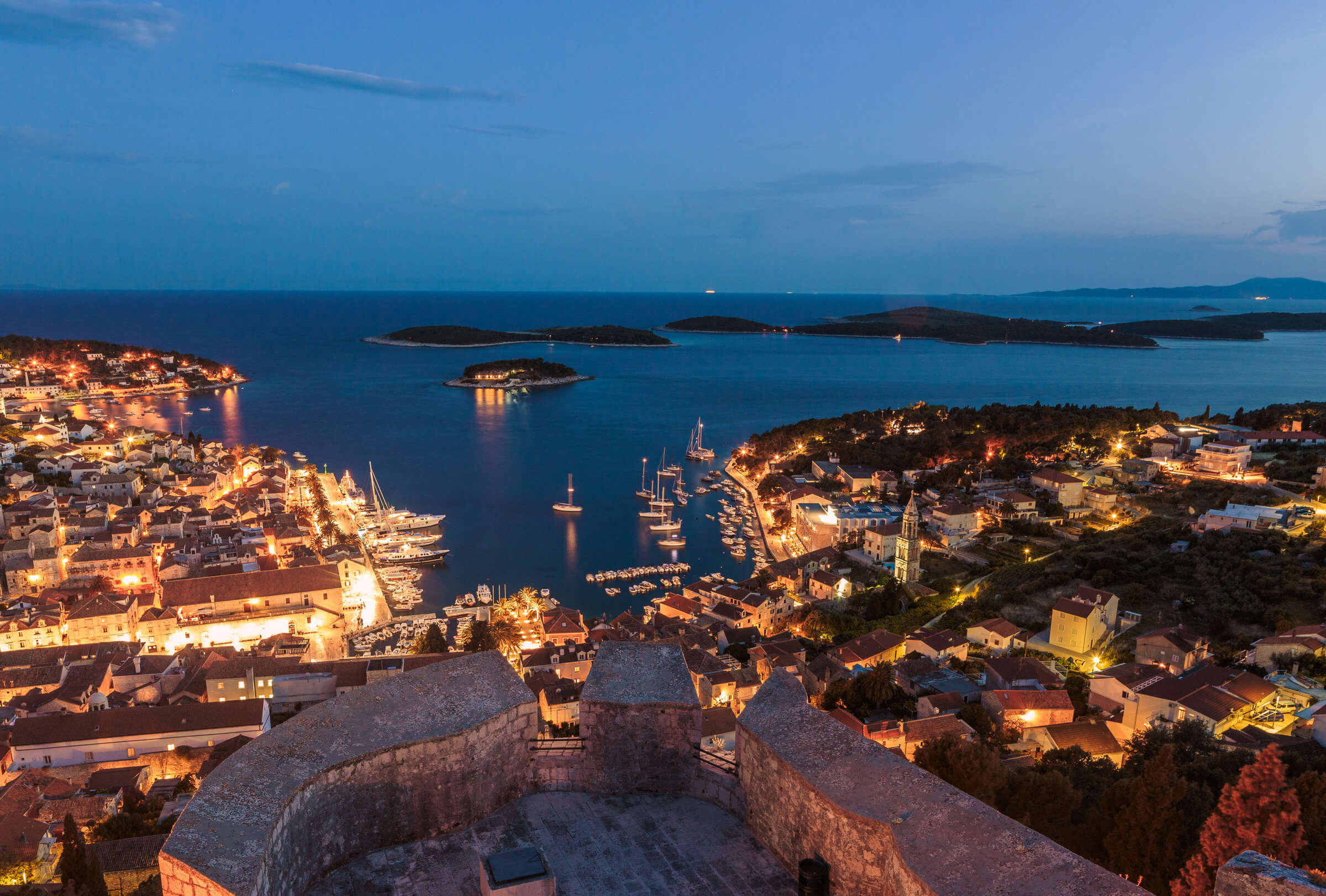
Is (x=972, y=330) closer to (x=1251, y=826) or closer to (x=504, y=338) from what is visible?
(x=504, y=338)

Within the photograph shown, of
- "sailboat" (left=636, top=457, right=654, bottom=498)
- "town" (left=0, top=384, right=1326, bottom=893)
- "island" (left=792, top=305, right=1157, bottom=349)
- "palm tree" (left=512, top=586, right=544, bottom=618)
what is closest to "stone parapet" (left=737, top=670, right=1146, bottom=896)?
"town" (left=0, top=384, right=1326, bottom=893)

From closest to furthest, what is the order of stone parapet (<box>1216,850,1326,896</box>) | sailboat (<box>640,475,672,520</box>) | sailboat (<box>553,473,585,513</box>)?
stone parapet (<box>1216,850,1326,896</box>), sailboat (<box>640,475,672,520</box>), sailboat (<box>553,473,585,513</box>)

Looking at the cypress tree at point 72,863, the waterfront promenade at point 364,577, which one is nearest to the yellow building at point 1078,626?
the waterfront promenade at point 364,577

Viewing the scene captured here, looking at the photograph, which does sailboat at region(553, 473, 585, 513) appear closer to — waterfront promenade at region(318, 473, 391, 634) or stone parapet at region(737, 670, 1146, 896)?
waterfront promenade at region(318, 473, 391, 634)

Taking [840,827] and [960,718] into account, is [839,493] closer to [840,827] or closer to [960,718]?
[960,718]

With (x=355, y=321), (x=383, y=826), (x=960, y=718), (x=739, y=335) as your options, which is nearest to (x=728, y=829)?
(x=383, y=826)

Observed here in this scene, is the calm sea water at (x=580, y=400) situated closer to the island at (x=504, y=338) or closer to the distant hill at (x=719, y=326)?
the island at (x=504, y=338)
